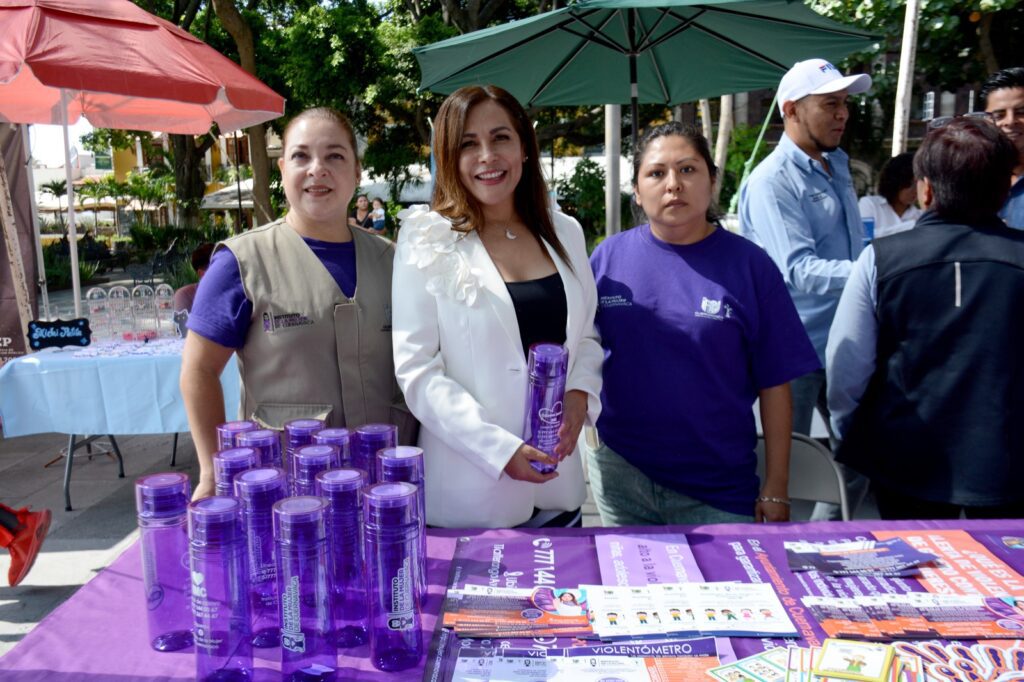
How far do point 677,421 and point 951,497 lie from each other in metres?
0.72

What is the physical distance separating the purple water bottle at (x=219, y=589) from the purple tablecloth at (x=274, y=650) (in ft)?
0.22

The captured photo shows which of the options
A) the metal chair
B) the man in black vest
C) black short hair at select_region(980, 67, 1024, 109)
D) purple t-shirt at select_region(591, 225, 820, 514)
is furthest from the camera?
black short hair at select_region(980, 67, 1024, 109)

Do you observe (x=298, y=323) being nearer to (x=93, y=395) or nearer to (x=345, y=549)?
(x=345, y=549)

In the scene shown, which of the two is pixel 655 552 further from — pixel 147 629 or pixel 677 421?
pixel 147 629

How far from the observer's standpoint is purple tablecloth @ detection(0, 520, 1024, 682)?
1.34 meters

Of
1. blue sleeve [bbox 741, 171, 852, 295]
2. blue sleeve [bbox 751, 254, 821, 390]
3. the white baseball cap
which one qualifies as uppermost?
the white baseball cap

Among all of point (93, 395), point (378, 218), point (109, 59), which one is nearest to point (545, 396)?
point (93, 395)

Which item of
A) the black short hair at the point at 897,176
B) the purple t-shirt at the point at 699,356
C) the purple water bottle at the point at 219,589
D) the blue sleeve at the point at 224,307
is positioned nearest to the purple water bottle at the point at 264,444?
the purple water bottle at the point at 219,589

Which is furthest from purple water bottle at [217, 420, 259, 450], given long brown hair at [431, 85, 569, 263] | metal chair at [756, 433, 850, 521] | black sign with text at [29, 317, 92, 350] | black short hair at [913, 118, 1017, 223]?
black sign with text at [29, 317, 92, 350]

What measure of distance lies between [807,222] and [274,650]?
244 centimetres

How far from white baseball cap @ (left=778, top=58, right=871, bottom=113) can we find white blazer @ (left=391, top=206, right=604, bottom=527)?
5.50 ft

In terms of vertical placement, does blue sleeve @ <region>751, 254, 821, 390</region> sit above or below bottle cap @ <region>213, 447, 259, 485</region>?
above

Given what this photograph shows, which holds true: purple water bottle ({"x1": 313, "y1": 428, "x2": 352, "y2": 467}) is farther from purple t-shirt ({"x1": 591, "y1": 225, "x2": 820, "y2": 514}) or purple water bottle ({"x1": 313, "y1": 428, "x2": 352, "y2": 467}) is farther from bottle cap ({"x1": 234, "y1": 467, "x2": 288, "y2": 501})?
purple t-shirt ({"x1": 591, "y1": 225, "x2": 820, "y2": 514})

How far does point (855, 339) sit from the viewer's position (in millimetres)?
2119
